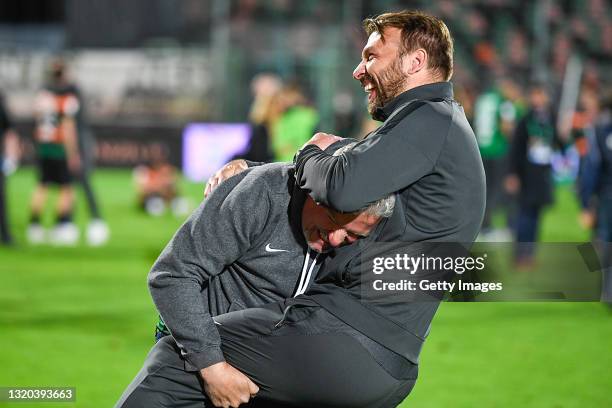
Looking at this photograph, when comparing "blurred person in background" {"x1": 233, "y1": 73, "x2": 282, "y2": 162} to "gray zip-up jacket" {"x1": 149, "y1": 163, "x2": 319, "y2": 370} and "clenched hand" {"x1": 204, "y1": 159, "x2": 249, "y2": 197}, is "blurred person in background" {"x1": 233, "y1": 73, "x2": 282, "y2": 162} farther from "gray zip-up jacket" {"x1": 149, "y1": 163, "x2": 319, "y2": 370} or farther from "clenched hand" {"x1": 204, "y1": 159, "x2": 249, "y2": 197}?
"gray zip-up jacket" {"x1": 149, "y1": 163, "x2": 319, "y2": 370}

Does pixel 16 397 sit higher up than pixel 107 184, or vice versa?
pixel 16 397

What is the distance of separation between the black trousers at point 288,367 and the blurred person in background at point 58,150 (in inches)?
391

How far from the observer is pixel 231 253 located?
3227 millimetres

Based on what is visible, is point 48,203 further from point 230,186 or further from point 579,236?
point 230,186

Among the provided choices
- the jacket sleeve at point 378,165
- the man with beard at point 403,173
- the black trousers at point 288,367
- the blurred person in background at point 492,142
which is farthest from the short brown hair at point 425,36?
the blurred person in background at point 492,142

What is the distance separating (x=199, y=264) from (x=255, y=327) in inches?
10.3

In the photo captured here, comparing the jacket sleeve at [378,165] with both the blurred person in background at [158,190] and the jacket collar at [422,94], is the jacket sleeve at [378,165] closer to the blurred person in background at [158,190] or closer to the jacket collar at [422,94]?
the jacket collar at [422,94]

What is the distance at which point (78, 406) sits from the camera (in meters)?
5.71

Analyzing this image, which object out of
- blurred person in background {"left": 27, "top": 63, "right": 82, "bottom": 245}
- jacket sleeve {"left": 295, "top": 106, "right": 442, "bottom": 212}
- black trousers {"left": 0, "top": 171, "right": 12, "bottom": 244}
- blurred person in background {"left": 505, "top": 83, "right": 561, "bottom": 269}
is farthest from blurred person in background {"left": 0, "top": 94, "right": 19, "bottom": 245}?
jacket sleeve {"left": 295, "top": 106, "right": 442, "bottom": 212}

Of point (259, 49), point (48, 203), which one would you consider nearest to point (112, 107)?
point (259, 49)

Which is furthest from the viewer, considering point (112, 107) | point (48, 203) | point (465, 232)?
point (112, 107)

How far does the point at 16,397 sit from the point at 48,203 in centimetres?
1311

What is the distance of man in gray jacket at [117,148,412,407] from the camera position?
3141 mm

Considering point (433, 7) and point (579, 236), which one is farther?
point (433, 7)
